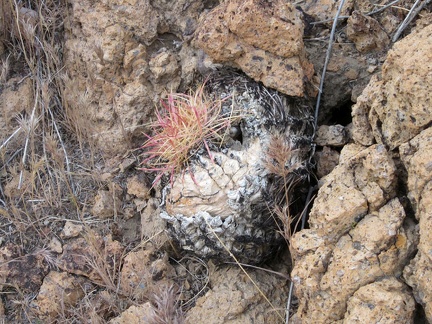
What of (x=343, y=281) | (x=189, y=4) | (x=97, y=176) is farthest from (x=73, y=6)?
(x=343, y=281)

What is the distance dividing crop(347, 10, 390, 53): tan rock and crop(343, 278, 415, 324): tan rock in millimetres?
1276

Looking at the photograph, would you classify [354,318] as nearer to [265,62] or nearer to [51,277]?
[265,62]

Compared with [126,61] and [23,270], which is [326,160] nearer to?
[126,61]

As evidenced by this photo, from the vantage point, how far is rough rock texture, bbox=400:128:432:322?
1.86 meters

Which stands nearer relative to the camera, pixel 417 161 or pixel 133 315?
pixel 417 161

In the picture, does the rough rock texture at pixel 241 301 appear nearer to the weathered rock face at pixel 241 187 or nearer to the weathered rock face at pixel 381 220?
the weathered rock face at pixel 241 187

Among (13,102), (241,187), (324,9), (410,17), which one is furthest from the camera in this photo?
(13,102)

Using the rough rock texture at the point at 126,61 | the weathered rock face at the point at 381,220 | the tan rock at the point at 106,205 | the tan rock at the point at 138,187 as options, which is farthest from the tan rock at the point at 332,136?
the tan rock at the point at 106,205

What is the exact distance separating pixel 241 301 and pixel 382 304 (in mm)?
805

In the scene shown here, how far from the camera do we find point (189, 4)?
3.09 metres

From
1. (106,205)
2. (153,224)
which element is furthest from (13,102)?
(153,224)

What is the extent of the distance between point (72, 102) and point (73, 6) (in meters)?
0.54

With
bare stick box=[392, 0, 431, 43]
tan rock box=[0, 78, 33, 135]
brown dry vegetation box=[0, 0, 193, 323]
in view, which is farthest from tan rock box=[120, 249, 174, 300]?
bare stick box=[392, 0, 431, 43]

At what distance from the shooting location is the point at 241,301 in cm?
258
